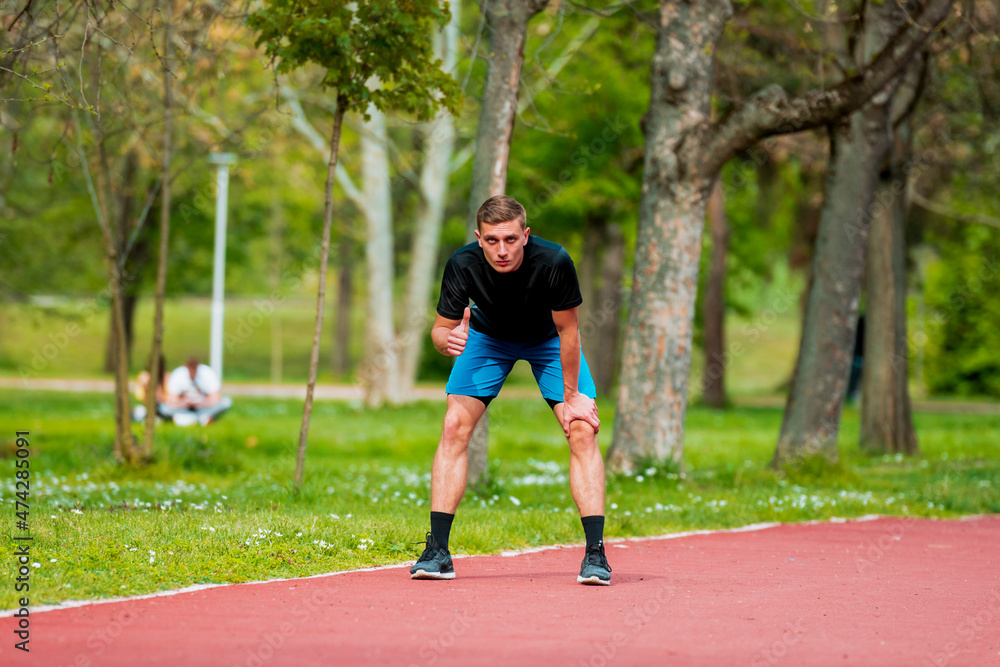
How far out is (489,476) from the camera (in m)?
10.0

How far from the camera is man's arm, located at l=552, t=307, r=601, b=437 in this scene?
18.9ft

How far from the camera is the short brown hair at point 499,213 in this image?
5527mm

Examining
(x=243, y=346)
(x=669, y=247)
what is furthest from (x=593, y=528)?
(x=243, y=346)

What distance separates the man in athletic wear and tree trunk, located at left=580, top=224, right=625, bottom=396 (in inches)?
877

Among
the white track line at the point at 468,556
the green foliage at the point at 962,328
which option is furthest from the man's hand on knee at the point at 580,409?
the green foliage at the point at 962,328

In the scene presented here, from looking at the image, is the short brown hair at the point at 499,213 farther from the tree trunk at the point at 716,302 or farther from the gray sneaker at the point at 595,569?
the tree trunk at the point at 716,302

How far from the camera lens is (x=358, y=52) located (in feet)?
27.9

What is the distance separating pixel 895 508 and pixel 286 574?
6.23 m

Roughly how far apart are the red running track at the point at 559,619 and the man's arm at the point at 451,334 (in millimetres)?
1180

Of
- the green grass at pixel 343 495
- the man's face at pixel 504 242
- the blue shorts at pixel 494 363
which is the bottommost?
the green grass at pixel 343 495

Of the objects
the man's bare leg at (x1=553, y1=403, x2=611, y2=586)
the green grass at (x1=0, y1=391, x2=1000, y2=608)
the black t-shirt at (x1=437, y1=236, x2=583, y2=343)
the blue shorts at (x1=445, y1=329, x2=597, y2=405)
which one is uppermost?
the black t-shirt at (x1=437, y1=236, x2=583, y2=343)

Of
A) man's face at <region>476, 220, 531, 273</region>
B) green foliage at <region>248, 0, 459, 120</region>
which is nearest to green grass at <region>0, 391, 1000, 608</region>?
man's face at <region>476, 220, 531, 273</region>

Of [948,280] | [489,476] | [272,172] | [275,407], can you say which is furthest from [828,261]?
[948,280]

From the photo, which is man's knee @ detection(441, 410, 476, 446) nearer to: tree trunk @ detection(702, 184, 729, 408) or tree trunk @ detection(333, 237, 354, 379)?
tree trunk @ detection(702, 184, 729, 408)
